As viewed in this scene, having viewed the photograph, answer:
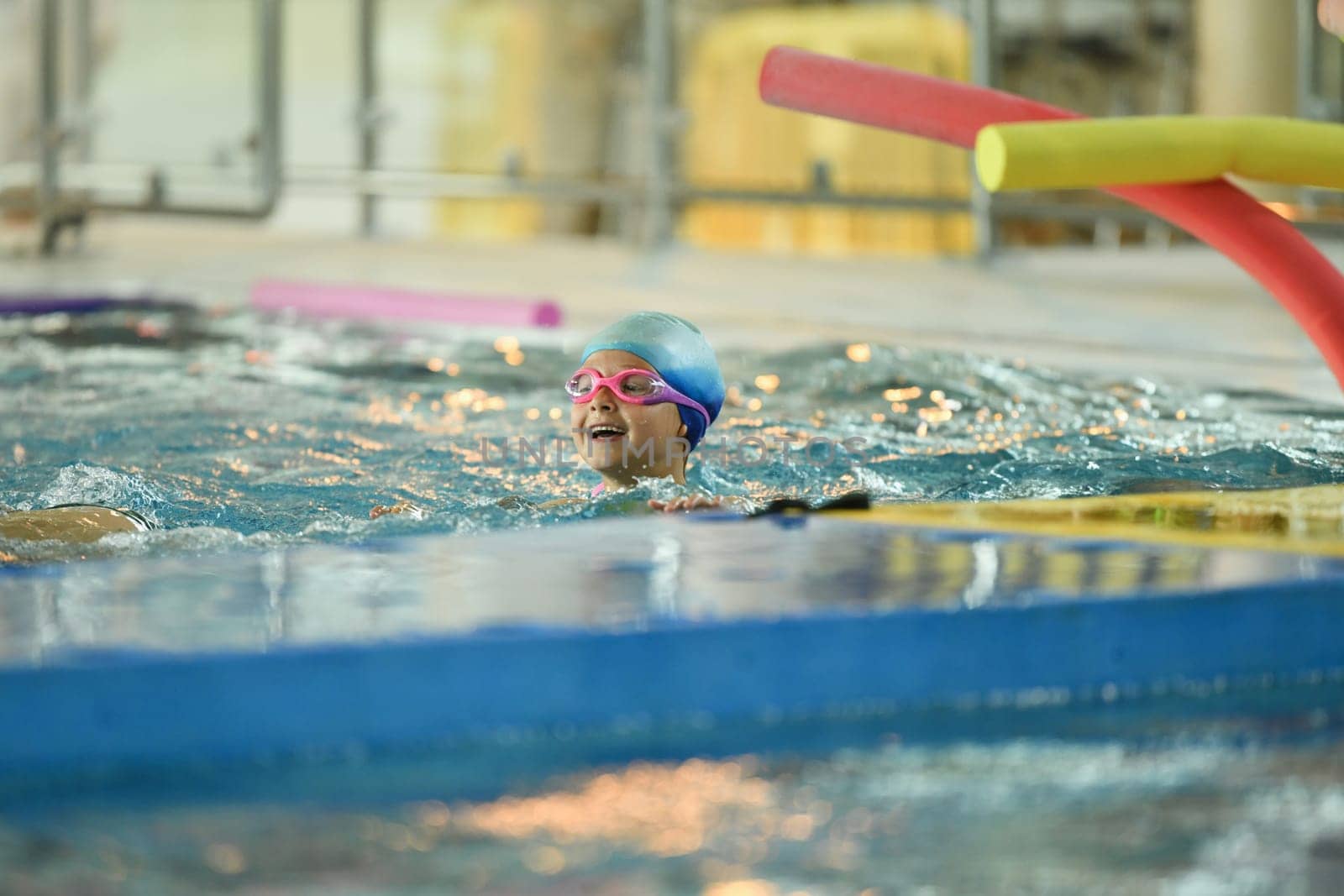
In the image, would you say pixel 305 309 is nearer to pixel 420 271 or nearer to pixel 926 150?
pixel 420 271

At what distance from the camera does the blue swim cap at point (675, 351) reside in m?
3.84

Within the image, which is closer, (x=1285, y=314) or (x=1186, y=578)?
(x=1186, y=578)

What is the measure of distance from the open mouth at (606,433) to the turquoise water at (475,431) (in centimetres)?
17

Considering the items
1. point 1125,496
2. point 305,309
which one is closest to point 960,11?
point 305,309

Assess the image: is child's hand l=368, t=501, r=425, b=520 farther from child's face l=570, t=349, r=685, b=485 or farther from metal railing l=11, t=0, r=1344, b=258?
metal railing l=11, t=0, r=1344, b=258

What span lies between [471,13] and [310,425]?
21.7 feet

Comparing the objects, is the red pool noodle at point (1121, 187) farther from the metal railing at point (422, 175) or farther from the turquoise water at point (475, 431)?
the metal railing at point (422, 175)

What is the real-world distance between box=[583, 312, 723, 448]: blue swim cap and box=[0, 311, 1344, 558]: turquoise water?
0.23m

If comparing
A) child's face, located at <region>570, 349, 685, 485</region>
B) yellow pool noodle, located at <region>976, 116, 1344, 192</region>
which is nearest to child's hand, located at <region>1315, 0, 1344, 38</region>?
yellow pool noodle, located at <region>976, 116, 1344, 192</region>

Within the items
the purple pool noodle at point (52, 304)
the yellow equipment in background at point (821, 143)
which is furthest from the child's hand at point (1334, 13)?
the yellow equipment in background at point (821, 143)

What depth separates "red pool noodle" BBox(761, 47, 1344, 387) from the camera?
366 cm

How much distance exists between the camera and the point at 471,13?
1115cm

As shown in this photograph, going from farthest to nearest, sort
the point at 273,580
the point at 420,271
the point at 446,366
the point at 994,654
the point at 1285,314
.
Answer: the point at 420,271 → the point at 1285,314 → the point at 446,366 → the point at 273,580 → the point at 994,654

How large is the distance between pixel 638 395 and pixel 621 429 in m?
0.08
